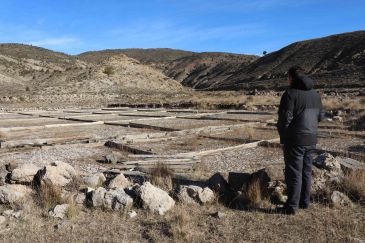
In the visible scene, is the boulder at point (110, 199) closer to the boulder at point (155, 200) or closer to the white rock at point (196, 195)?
the boulder at point (155, 200)

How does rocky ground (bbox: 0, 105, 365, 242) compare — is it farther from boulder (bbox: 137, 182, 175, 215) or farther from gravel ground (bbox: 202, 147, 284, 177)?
gravel ground (bbox: 202, 147, 284, 177)

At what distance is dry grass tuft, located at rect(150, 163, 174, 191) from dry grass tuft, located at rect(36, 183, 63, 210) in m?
1.38

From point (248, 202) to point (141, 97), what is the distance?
3756 centimetres

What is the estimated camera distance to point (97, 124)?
58.1ft

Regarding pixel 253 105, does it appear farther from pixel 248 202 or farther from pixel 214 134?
pixel 248 202

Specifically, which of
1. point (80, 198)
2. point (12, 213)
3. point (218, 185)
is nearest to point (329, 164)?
point (218, 185)

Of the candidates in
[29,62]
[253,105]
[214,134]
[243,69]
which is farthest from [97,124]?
[243,69]

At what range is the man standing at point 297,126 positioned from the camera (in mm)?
5223

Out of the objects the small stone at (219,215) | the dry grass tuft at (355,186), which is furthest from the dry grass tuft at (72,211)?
the dry grass tuft at (355,186)

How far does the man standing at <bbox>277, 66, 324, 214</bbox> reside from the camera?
522 centimetres

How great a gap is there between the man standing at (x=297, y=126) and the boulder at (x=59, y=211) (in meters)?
2.64

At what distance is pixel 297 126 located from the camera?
17.3 ft

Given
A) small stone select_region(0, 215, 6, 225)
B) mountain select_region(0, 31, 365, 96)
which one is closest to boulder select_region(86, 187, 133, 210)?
small stone select_region(0, 215, 6, 225)

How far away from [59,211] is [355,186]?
12.3 feet
